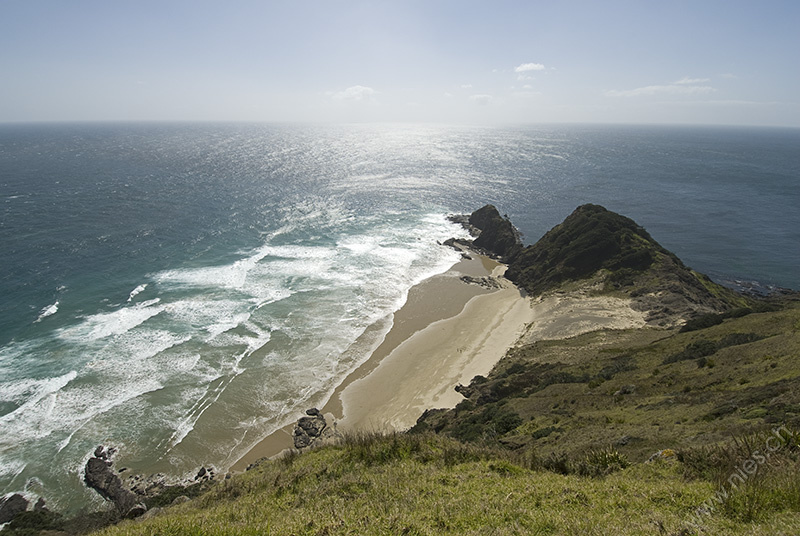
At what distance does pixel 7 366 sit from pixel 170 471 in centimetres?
2046

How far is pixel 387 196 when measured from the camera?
344 feet

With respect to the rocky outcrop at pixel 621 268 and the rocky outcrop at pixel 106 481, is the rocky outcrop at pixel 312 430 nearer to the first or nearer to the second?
the rocky outcrop at pixel 106 481

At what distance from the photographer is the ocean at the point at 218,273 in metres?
28.9

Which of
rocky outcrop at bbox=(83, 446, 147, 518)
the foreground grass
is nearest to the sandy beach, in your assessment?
rocky outcrop at bbox=(83, 446, 147, 518)

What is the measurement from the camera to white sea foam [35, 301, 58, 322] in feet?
131

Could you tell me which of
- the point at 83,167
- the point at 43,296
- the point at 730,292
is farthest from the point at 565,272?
the point at 83,167

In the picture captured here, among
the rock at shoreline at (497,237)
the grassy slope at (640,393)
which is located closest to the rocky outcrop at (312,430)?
the grassy slope at (640,393)

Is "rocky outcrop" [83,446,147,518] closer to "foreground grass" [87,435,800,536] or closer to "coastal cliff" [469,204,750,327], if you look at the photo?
"foreground grass" [87,435,800,536]

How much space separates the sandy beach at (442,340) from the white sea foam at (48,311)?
30245mm

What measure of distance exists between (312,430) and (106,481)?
12.7m

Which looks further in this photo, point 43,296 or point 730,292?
point 730,292

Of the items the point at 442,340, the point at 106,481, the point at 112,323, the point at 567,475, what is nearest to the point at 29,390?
the point at 112,323

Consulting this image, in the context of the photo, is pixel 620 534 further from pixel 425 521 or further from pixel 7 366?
pixel 7 366

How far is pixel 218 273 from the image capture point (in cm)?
5375
